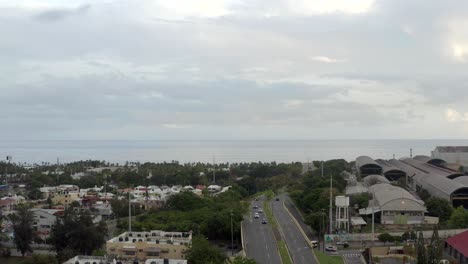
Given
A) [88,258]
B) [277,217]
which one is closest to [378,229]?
[277,217]

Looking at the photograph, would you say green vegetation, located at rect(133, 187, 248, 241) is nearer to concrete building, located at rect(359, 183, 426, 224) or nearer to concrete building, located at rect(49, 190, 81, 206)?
concrete building, located at rect(359, 183, 426, 224)

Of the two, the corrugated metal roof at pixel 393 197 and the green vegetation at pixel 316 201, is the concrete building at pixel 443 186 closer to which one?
the corrugated metal roof at pixel 393 197

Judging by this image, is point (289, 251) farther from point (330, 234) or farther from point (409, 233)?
point (409, 233)

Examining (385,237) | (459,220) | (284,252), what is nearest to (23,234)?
(284,252)

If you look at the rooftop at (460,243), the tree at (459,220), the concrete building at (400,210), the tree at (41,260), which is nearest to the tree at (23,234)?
the tree at (41,260)

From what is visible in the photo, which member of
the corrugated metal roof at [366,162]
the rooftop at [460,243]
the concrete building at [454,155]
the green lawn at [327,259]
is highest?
the concrete building at [454,155]
